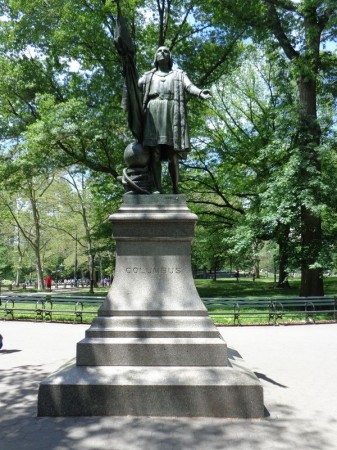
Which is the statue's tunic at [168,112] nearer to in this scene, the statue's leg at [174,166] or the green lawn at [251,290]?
the statue's leg at [174,166]

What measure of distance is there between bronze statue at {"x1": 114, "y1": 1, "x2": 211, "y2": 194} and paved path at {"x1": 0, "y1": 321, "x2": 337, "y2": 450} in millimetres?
3225

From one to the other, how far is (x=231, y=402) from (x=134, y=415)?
1.10 metres

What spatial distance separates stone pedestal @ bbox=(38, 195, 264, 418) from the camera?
181 inches

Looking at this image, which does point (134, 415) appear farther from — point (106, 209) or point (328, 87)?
point (106, 209)

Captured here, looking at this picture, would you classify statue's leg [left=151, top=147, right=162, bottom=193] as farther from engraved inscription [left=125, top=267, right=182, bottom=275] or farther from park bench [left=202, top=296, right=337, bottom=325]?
park bench [left=202, top=296, right=337, bottom=325]

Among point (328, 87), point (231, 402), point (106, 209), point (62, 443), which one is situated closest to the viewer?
point (62, 443)

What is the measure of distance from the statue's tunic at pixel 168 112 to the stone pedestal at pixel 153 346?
853 mm

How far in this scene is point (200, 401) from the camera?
15.0 ft

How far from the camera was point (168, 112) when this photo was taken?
20.1ft

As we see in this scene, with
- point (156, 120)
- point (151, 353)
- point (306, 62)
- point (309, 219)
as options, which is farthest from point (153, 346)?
point (306, 62)

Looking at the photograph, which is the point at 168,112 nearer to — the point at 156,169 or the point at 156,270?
the point at 156,169

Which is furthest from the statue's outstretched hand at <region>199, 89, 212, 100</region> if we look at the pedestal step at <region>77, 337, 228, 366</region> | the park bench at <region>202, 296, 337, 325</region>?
the park bench at <region>202, 296, 337, 325</region>

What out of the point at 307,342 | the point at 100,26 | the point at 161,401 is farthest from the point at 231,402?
the point at 100,26

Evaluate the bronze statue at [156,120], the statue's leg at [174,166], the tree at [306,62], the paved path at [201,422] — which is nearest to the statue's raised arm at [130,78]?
the bronze statue at [156,120]
